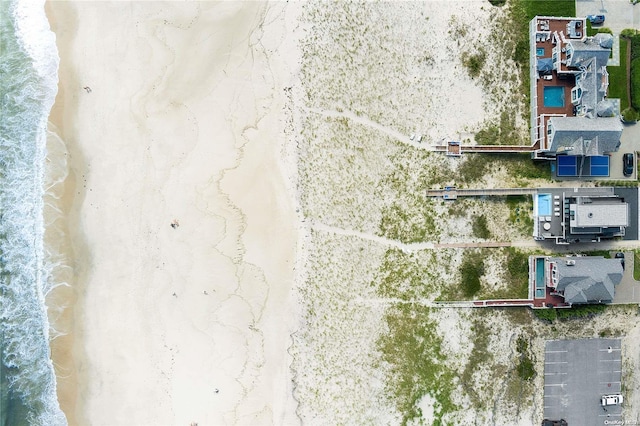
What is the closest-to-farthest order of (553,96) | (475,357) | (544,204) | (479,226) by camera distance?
(553,96)
(544,204)
(479,226)
(475,357)

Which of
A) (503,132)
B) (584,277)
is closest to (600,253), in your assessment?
(584,277)

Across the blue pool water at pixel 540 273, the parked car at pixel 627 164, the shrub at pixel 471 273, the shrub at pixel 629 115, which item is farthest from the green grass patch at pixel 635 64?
the shrub at pixel 471 273

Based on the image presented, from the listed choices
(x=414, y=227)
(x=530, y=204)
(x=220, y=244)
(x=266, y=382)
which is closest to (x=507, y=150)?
(x=530, y=204)

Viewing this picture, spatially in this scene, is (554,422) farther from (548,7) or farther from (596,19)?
(548,7)

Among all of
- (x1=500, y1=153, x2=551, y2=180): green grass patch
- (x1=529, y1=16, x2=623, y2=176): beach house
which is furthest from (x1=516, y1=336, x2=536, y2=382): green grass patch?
(x1=529, y1=16, x2=623, y2=176): beach house

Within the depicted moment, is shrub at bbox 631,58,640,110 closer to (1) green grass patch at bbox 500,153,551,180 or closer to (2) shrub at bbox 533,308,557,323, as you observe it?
(1) green grass patch at bbox 500,153,551,180
